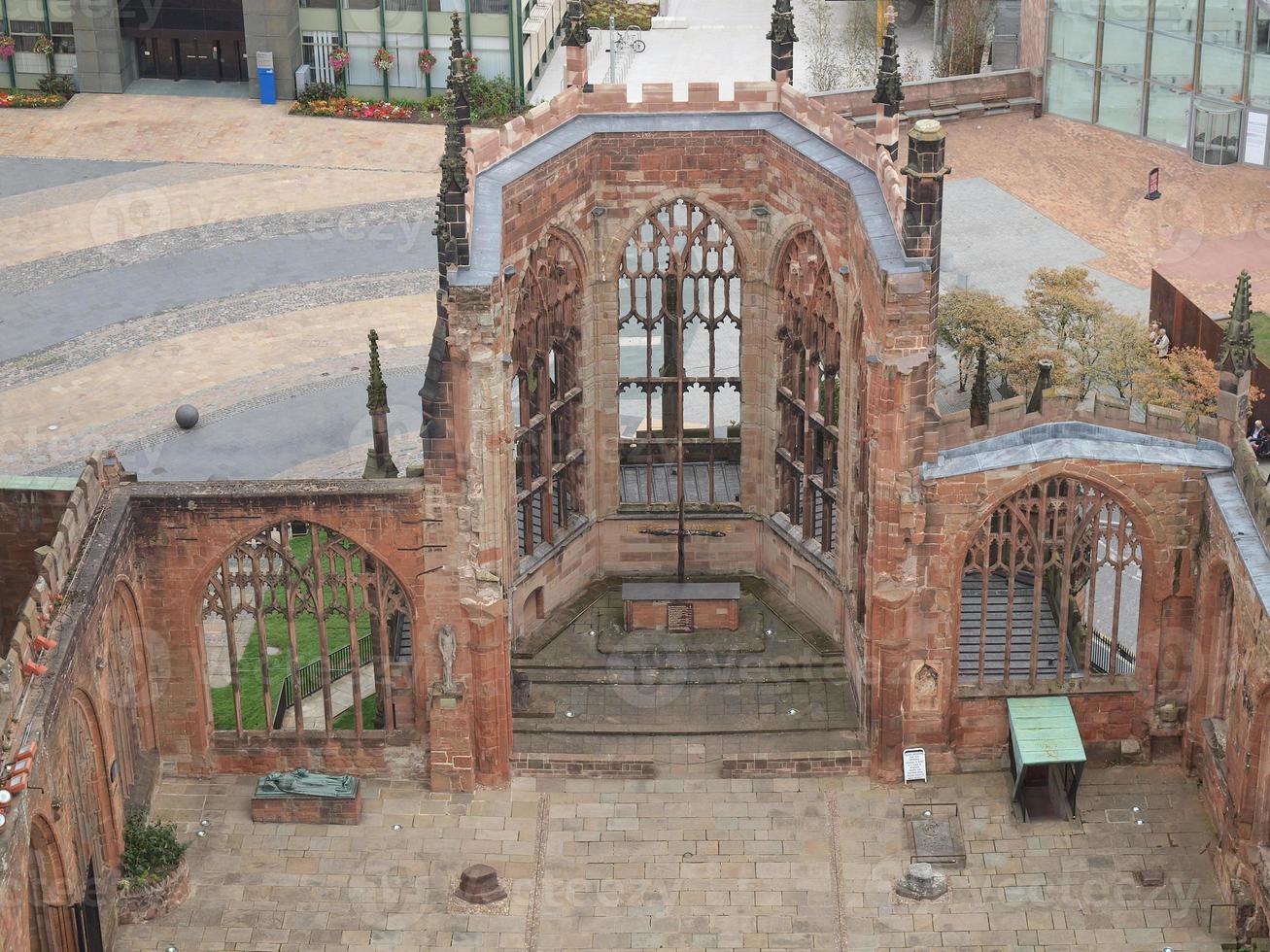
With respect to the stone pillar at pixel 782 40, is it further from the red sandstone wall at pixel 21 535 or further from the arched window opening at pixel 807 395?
the red sandstone wall at pixel 21 535

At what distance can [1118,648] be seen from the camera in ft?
267

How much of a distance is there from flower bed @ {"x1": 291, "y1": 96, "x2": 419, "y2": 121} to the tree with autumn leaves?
43.6 metres

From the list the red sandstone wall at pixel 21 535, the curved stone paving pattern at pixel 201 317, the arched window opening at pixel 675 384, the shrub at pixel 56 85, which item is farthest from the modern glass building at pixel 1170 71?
the red sandstone wall at pixel 21 535

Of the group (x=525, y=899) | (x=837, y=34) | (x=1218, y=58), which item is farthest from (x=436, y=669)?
(x=837, y=34)

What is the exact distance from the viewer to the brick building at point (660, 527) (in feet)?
243

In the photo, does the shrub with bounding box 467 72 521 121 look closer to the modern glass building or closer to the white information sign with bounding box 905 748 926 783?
the modern glass building

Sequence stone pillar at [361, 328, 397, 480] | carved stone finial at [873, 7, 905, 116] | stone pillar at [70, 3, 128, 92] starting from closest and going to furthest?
carved stone finial at [873, 7, 905, 116], stone pillar at [361, 328, 397, 480], stone pillar at [70, 3, 128, 92]

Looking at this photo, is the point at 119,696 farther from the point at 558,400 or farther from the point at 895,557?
the point at 895,557

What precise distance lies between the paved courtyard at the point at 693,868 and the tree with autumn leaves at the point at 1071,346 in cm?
2040

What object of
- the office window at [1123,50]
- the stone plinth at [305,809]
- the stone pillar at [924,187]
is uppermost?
the stone pillar at [924,187]

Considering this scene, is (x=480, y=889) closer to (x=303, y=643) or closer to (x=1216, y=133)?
(x=303, y=643)

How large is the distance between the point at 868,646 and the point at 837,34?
7646 cm

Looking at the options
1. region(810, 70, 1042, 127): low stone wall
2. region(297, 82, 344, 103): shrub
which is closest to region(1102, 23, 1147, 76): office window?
region(810, 70, 1042, 127): low stone wall

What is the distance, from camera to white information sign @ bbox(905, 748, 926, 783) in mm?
79812
